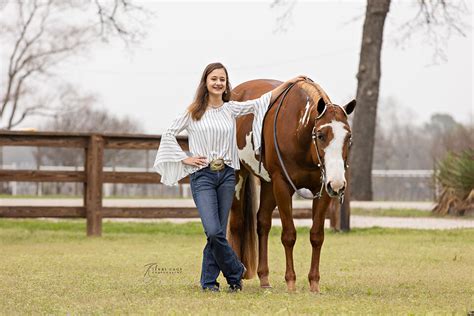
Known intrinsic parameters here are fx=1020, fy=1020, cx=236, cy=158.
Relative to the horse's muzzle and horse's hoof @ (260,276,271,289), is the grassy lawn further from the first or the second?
the horse's muzzle

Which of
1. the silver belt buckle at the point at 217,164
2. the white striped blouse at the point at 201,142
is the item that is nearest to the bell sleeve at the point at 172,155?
the white striped blouse at the point at 201,142

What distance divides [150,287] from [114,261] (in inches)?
111

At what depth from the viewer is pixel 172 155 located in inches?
310

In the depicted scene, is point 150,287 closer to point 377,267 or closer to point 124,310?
point 124,310

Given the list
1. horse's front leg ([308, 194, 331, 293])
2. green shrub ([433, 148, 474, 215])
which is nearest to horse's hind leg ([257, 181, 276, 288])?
horse's front leg ([308, 194, 331, 293])

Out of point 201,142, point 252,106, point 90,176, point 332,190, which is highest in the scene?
point 252,106

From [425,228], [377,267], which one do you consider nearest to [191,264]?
[377,267]

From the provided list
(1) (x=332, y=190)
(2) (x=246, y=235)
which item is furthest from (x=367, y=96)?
(1) (x=332, y=190)

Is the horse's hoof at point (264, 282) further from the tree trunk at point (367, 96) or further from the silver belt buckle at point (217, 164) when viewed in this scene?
the tree trunk at point (367, 96)

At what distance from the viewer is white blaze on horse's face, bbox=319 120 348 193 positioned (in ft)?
23.3

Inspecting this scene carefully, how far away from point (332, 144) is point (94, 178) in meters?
7.89

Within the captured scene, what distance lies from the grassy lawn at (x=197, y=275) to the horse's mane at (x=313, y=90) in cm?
146

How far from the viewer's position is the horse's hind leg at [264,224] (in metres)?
8.21

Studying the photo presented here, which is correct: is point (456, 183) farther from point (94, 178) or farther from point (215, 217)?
point (215, 217)
